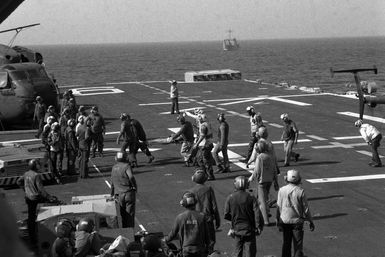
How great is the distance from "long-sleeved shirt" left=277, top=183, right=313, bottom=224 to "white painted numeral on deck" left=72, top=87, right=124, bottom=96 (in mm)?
38256

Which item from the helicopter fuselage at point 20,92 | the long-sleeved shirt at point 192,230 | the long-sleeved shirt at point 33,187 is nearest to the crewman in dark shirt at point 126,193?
the long-sleeved shirt at point 33,187

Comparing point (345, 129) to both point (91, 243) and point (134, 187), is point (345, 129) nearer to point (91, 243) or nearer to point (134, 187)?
point (134, 187)

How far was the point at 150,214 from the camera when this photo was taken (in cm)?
1485

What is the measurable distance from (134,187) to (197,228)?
13.0ft

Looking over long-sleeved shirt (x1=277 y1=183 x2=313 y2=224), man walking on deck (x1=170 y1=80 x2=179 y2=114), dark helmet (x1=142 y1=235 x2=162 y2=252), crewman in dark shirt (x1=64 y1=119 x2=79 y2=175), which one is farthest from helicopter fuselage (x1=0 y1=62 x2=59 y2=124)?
dark helmet (x1=142 y1=235 x2=162 y2=252)

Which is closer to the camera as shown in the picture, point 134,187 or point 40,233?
point 40,233

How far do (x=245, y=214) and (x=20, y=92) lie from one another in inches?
870

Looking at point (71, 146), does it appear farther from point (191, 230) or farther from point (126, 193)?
point (191, 230)

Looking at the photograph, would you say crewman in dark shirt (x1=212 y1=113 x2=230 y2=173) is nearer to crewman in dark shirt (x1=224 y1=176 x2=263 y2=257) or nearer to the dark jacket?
the dark jacket

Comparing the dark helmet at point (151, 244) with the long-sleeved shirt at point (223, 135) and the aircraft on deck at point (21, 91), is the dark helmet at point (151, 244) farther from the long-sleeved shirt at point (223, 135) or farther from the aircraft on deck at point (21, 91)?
the aircraft on deck at point (21, 91)

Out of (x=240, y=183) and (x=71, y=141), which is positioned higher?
(x=240, y=183)

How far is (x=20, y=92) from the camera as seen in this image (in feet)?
97.7

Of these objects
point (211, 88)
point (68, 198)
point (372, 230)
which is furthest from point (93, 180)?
point (211, 88)

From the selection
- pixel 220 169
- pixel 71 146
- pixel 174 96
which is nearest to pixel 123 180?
pixel 220 169
